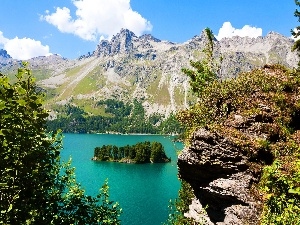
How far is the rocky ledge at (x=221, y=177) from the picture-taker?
50.5 ft

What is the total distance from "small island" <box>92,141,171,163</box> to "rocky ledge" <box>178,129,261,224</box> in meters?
164

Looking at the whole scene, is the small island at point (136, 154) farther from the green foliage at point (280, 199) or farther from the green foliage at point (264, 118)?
the green foliage at point (280, 199)

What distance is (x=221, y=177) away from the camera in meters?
16.8

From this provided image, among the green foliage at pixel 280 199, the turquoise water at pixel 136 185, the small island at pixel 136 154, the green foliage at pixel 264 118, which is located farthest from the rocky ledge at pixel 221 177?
the small island at pixel 136 154

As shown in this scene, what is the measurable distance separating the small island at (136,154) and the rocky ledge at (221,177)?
540 ft

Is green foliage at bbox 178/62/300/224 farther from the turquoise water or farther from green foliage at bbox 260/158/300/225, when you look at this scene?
the turquoise water

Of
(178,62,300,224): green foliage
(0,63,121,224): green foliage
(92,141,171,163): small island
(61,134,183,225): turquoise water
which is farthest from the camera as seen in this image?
(92,141,171,163): small island

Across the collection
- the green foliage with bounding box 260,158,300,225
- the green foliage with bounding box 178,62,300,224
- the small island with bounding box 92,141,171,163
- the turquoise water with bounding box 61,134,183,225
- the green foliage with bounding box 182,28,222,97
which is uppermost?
the green foliage with bounding box 182,28,222,97

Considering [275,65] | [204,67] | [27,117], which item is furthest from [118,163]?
[27,117]

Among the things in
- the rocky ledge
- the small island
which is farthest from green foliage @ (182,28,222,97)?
the small island

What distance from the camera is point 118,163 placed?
184 m

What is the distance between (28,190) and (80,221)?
2.79 meters

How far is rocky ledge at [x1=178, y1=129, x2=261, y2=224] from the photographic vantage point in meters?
15.4

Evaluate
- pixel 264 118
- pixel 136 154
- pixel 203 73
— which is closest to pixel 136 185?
pixel 136 154
